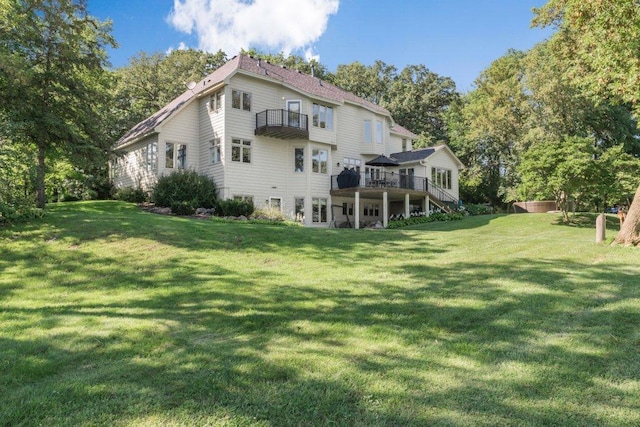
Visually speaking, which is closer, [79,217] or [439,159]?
[79,217]

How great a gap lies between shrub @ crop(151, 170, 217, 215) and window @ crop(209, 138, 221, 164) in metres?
1.71

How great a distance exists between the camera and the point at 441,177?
102 feet

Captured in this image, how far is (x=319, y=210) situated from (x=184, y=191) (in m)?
8.12

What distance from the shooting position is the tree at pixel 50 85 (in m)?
15.5

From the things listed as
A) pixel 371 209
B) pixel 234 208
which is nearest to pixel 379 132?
pixel 371 209

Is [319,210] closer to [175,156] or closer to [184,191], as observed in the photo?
[184,191]

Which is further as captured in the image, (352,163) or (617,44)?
(352,163)

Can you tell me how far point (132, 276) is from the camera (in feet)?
27.9

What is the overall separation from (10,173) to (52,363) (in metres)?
11.6

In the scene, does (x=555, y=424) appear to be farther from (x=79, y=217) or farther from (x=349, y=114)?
(x=349, y=114)

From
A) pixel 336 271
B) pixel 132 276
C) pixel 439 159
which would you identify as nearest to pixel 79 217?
pixel 132 276

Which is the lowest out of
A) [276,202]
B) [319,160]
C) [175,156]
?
[276,202]

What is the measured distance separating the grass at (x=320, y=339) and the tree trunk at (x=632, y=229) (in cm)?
119

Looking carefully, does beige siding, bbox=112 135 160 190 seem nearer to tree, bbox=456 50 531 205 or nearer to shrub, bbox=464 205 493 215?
shrub, bbox=464 205 493 215
